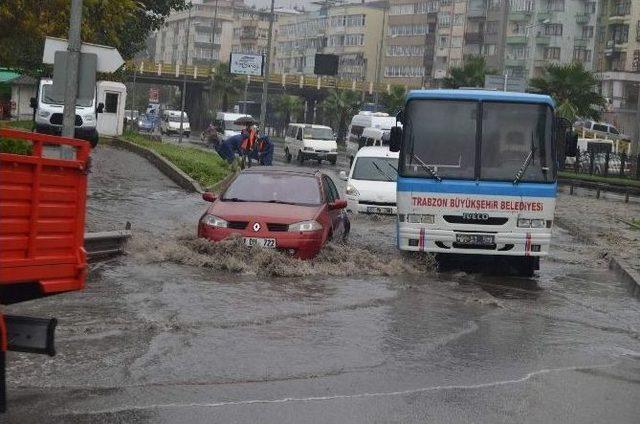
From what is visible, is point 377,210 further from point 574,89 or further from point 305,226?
point 574,89

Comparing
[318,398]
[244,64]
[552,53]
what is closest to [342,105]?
[244,64]

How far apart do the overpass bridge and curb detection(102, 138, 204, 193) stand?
67.6m

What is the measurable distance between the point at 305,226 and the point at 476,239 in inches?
98.0

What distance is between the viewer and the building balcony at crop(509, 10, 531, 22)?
11875 cm

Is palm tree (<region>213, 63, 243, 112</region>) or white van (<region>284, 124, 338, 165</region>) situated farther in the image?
palm tree (<region>213, 63, 243, 112</region>)

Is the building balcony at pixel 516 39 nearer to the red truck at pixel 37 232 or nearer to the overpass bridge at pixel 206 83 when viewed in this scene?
the overpass bridge at pixel 206 83

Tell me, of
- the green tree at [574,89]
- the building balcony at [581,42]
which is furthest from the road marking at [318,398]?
the building balcony at [581,42]

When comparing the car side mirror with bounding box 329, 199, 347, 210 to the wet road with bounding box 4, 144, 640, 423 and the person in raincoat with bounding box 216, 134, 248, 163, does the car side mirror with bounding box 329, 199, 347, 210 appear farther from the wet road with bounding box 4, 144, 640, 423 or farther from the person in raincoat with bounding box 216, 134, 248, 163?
the person in raincoat with bounding box 216, 134, 248, 163

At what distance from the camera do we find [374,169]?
27.1 metres

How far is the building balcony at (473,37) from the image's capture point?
12762 cm

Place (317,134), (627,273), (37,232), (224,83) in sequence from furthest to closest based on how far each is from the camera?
(224,83) < (317,134) < (627,273) < (37,232)

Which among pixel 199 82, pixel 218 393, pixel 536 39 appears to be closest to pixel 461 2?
pixel 536 39

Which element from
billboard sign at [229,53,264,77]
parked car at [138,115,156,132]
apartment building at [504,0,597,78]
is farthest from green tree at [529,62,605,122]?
apartment building at [504,0,597,78]

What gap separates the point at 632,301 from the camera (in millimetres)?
15586
